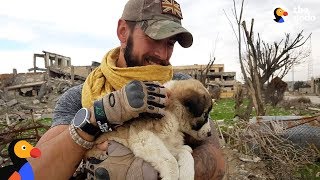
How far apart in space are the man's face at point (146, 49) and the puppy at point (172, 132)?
20 cm

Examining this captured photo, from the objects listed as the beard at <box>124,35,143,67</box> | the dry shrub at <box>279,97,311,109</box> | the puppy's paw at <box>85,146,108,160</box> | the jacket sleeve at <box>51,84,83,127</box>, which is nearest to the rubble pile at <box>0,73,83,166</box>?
the dry shrub at <box>279,97,311,109</box>

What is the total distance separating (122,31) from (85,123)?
85 cm

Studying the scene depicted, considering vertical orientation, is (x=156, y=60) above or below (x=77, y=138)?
above

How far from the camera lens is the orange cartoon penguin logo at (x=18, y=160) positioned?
178 cm

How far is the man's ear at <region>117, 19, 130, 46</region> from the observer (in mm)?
2740

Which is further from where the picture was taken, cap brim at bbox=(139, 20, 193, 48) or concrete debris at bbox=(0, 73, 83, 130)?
concrete debris at bbox=(0, 73, 83, 130)

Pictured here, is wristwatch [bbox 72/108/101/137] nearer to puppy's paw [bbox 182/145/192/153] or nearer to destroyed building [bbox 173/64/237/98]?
puppy's paw [bbox 182/145/192/153]

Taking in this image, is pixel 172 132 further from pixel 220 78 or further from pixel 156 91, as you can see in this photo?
pixel 220 78

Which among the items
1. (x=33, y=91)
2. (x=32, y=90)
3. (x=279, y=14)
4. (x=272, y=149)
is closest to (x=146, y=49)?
(x=279, y=14)

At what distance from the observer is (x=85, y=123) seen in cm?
223

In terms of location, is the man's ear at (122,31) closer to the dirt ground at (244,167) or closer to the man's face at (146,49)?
the man's face at (146,49)

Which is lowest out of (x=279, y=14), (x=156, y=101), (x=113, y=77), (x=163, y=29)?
(x=156, y=101)

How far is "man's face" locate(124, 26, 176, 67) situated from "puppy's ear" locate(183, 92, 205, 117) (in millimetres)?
358

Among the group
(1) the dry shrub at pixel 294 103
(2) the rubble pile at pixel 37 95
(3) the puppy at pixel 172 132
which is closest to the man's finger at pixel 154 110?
(3) the puppy at pixel 172 132
